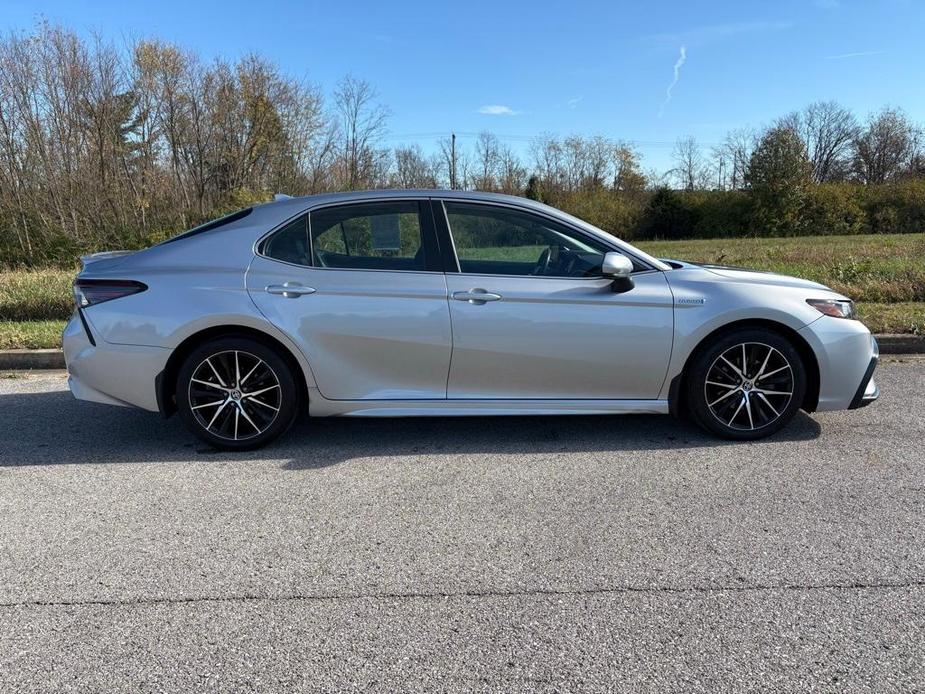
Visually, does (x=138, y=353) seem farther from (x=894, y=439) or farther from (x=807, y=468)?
(x=894, y=439)

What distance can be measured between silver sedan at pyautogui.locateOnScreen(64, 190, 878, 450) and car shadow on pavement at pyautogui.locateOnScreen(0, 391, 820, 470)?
9.3 inches

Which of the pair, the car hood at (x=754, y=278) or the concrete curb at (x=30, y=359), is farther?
the concrete curb at (x=30, y=359)

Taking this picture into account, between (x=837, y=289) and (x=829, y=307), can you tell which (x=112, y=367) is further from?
(x=837, y=289)

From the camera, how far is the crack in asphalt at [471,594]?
262 cm

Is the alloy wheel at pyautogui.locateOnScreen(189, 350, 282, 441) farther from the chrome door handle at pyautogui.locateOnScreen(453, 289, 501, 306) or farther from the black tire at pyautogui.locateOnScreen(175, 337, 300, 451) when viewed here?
the chrome door handle at pyautogui.locateOnScreen(453, 289, 501, 306)

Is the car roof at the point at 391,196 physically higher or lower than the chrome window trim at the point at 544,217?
higher

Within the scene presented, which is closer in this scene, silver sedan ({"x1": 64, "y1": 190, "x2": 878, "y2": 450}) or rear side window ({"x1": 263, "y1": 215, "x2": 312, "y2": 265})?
silver sedan ({"x1": 64, "y1": 190, "x2": 878, "y2": 450})

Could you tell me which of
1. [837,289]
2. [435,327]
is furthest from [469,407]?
[837,289]

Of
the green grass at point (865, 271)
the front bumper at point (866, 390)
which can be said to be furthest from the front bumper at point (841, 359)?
the green grass at point (865, 271)

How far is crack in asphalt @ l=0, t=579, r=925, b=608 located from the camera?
262cm

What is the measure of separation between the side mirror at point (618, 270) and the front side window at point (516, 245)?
14 cm

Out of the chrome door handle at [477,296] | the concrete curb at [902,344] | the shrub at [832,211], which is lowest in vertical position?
the concrete curb at [902,344]

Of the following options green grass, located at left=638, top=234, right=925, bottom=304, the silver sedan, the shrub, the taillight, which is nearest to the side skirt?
the silver sedan

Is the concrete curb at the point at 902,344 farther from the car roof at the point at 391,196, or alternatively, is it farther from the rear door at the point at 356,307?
the rear door at the point at 356,307
